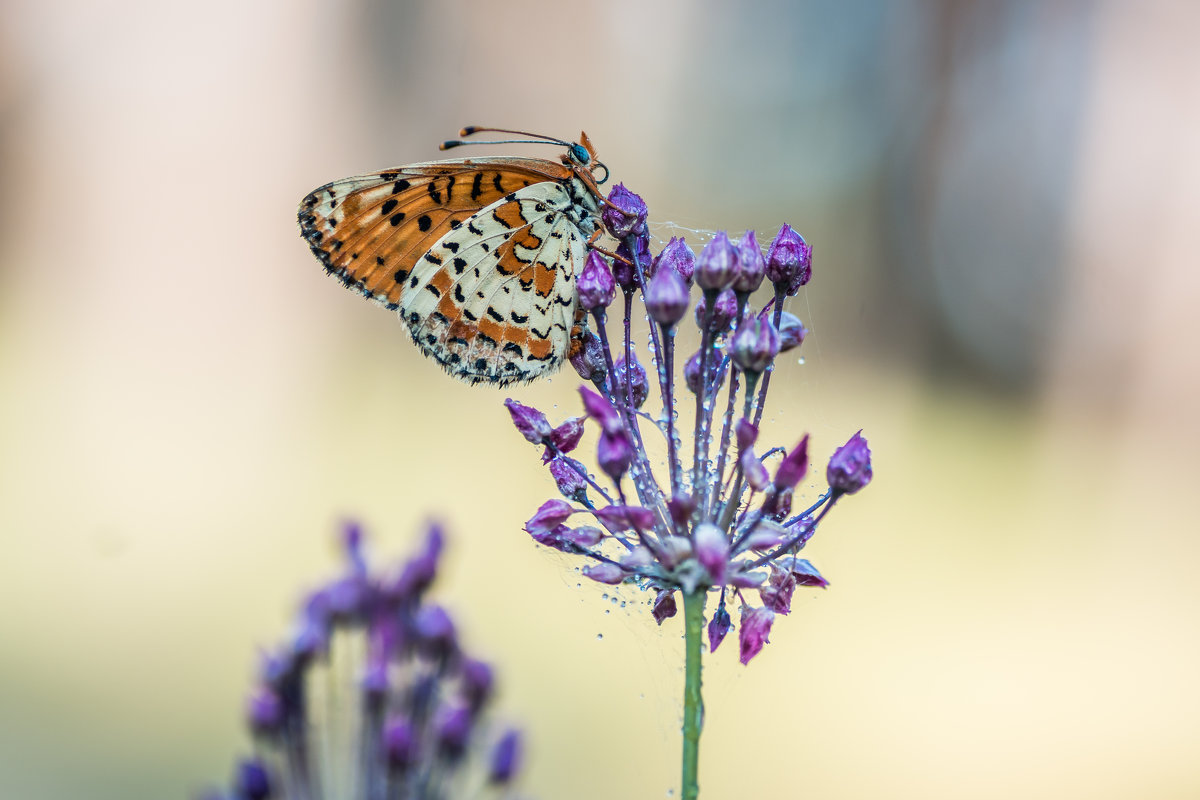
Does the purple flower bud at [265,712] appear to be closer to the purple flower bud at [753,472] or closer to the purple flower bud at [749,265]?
the purple flower bud at [753,472]

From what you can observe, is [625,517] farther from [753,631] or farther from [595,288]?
[595,288]

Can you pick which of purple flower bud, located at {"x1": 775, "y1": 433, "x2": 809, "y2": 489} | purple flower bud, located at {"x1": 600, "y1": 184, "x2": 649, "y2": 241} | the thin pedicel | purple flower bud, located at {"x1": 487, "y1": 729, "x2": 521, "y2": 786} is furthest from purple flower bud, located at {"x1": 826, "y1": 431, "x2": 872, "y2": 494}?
purple flower bud, located at {"x1": 487, "y1": 729, "x2": 521, "y2": 786}

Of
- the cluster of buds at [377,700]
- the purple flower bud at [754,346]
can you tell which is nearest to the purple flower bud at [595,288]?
the purple flower bud at [754,346]

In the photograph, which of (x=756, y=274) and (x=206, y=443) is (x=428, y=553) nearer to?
(x=756, y=274)

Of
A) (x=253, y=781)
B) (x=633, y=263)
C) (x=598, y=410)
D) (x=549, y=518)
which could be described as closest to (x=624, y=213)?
(x=633, y=263)

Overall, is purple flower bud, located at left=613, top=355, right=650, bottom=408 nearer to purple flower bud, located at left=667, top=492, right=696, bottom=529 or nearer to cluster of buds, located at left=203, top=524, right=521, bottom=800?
purple flower bud, located at left=667, top=492, right=696, bottom=529

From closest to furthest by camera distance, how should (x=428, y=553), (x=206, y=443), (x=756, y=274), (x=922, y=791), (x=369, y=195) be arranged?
(x=428, y=553), (x=756, y=274), (x=369, y=195), (x=922, y=791), (x=206, y=443)

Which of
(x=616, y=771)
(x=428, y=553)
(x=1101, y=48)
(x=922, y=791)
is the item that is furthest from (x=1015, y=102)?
(x=428, y=553)
